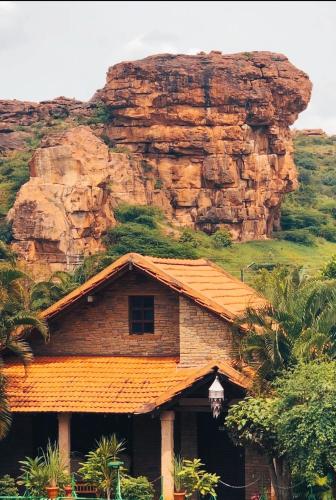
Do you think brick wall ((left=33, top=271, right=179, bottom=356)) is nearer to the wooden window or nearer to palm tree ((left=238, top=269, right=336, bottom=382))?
the wooden window

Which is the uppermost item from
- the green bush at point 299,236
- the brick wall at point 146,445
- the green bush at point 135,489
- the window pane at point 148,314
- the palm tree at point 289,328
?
the green bush at point 299,236

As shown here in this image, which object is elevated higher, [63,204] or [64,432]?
[63,204]

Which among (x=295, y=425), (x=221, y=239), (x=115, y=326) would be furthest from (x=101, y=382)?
(x=221, y=239)

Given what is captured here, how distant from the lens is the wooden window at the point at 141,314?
2925 cm

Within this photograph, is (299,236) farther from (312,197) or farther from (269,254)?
(312,197)

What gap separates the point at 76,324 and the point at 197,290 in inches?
122

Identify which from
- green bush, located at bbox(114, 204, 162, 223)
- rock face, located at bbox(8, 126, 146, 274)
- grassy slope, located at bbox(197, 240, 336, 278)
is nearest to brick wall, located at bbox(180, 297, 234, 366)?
rock face, located at bbox(8, 126, 146, 274)

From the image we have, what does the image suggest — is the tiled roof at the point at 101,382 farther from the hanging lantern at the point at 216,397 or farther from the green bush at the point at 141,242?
the green bush at the point at 141,242

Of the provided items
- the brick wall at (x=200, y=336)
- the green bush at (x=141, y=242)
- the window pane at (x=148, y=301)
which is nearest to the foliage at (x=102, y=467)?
the brick wall at (x=200, y=336)

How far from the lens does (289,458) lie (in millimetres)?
25188

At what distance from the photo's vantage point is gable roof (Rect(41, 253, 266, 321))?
2764cm

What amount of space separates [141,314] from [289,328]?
3.89 meters

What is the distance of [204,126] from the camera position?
3398 inches

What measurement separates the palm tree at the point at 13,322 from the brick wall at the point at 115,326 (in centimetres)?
73
